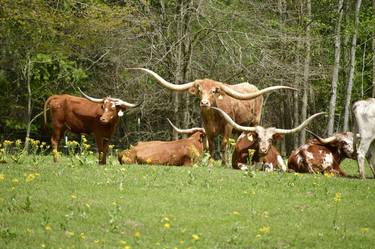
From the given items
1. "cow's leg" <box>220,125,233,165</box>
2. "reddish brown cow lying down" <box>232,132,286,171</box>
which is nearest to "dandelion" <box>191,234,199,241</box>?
"reddish brown cow lying down" <box>232,132,286,171</box>

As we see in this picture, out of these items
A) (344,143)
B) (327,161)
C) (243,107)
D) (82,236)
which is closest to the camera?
(82,236)

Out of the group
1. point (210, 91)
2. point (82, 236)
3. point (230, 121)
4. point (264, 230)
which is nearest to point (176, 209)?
point (264, 230)

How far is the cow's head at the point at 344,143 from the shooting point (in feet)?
56.6

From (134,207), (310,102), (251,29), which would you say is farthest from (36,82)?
(134,207)

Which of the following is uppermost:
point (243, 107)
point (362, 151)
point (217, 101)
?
point (217, 101)

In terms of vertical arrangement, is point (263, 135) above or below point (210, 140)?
above

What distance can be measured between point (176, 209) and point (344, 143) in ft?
21.3

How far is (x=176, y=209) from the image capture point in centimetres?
1188

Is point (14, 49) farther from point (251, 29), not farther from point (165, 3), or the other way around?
point (251, 29)

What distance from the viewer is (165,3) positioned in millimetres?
28812

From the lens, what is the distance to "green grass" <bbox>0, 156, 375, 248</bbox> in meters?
10.4

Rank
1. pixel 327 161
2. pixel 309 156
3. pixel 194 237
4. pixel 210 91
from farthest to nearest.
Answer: pixel 210 91 → pixel 309 156 → pixel 327 161 → pixel 194 237

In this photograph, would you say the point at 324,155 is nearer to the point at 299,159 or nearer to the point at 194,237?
the point at 299,159

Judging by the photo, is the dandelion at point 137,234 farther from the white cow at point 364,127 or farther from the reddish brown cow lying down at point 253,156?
the reddish brown cow lying down at point 253,156
